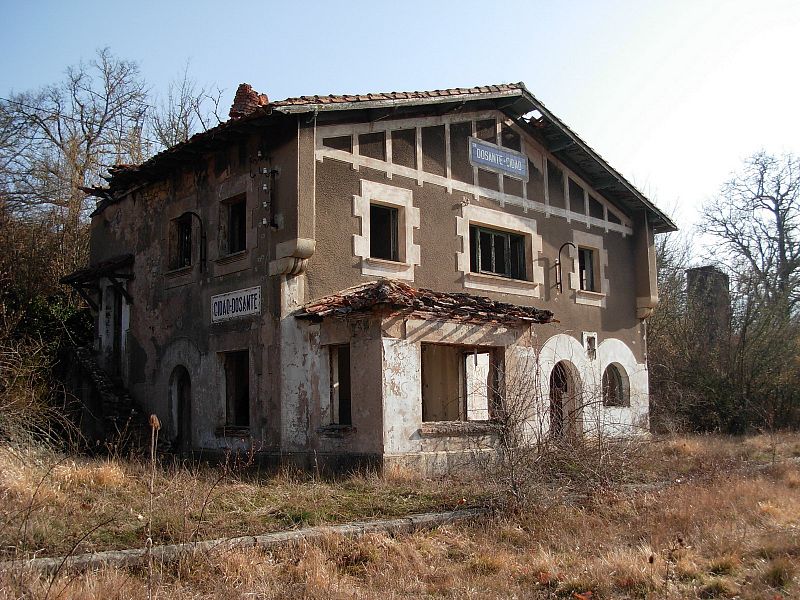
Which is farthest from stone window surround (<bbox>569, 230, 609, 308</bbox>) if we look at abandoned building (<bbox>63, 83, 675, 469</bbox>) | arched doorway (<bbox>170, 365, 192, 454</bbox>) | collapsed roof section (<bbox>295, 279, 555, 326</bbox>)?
arched doorway (<bbox>170, 365, 192, 454</bbox>)

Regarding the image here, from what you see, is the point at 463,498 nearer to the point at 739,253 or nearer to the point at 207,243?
the point at 207,243

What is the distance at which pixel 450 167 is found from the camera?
15.2 metres

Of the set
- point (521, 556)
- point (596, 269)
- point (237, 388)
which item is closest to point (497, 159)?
point (596, 269)

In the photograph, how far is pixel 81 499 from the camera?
29.3ft

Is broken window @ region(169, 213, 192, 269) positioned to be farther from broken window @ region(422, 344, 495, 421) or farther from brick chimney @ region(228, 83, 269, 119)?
broken window @ region(422, 344, 495, 421)

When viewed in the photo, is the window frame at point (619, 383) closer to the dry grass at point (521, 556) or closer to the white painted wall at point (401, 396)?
the white painted wall at point (401, 396)

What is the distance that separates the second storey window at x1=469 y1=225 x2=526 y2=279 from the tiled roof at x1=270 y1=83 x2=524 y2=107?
2.73m

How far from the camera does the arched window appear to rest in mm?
18359

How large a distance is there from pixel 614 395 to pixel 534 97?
726 centimetres

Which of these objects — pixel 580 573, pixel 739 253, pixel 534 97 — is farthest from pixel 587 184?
pixel 739 253

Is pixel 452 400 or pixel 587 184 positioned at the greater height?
pixel 587 184

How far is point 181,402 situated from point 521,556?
968 centimetres

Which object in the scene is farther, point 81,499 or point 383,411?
point 383,411

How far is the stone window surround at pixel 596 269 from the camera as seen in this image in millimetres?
17547
